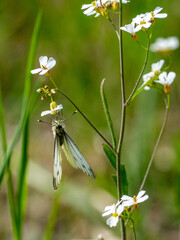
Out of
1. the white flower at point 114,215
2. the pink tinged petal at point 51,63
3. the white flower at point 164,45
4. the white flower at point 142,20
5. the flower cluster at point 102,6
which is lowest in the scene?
the white flower at point 114,215

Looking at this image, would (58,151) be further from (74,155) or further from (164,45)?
(164,45)

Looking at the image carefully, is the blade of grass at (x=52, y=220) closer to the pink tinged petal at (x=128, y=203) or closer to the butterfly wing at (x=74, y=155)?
the butterfly wing at (x=74, y=155)

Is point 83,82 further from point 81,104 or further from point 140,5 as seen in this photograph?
point 140,5

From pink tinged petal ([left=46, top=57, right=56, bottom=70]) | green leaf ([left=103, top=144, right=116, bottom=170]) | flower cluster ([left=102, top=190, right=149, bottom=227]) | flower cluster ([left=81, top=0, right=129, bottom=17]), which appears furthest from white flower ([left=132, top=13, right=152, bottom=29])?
flower cluster ([left=102, top=190, right=149, bottom=227])

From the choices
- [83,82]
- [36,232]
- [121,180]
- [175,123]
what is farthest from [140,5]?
[121,180]

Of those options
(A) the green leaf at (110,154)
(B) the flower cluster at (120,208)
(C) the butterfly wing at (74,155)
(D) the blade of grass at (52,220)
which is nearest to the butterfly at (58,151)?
(C) the butterfly wing at (74,155)

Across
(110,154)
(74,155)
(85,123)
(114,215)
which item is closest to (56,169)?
(74,155)

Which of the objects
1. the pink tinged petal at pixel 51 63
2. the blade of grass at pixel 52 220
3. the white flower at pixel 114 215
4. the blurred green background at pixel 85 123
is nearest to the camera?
the white flower at pixel 114 215

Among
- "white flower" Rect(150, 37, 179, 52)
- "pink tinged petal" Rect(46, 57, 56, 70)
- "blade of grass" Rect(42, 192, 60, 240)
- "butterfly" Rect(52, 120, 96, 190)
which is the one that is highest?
"white flower" Rect(150, 37, 179, 52)

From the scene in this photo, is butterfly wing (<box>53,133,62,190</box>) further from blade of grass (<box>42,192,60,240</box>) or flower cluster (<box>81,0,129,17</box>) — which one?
blade of grass (<box>42,192,60,240</box>)
